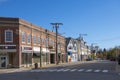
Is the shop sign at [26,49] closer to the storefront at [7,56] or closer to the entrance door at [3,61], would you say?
the storefront at [7,56]

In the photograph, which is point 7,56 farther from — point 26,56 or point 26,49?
point 26,56

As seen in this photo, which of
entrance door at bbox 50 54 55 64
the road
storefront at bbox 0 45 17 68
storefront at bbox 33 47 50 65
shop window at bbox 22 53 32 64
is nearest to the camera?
the road

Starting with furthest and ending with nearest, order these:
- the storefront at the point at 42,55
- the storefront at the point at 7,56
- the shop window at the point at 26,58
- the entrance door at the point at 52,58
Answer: the entrance door at the point at 52,58 < the storefront at the point at 42,55 < the shop window at the point at 26,58 < the storefront at the point at 7,56

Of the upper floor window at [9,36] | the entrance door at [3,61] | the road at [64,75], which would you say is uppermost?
the upper floor window at [9,36]

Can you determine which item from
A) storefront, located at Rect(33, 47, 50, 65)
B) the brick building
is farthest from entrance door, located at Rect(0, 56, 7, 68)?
storefront, located at Rect(33, 47, 50, 65)

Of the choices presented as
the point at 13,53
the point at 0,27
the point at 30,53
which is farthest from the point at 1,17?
the point at 30,53

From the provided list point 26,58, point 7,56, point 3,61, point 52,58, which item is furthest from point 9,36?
point 52,58

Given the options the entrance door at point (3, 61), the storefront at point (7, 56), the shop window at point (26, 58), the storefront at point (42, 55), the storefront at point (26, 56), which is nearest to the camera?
the storefront at point (7, 56)

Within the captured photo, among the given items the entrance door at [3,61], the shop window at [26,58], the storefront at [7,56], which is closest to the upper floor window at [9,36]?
the storefront at [7,56]

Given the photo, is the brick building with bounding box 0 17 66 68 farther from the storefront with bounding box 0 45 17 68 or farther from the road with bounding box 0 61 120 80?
the road with bounding box 0 61 120 80

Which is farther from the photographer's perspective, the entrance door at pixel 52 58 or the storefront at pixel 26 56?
the entrance door at pixel 52 58

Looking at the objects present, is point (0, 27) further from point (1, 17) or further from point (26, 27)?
point (26, 27)

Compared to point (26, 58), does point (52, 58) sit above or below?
below

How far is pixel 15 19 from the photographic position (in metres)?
56.3
